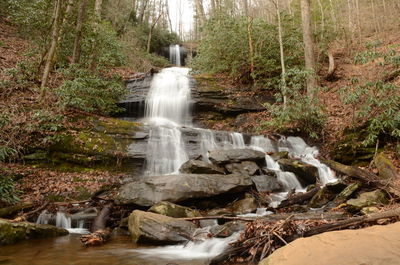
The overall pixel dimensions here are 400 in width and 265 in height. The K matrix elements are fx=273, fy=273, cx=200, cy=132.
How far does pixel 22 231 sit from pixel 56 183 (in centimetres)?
253

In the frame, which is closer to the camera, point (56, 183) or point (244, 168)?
point (56, 183)

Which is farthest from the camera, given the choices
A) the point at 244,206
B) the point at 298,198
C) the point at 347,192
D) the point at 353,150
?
the point at 353,150

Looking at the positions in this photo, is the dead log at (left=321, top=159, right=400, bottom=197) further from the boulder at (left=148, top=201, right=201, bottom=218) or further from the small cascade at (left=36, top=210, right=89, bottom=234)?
the small cascade at (left=36, top=210, right=89, bottom=234)

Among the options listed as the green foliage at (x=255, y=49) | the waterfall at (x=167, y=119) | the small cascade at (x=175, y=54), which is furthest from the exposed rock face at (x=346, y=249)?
the small cascade at (x=175, y=54)

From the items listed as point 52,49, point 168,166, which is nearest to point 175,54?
point 52,49

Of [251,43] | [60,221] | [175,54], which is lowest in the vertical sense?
[60,221]

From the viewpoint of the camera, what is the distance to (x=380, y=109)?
8703 mm

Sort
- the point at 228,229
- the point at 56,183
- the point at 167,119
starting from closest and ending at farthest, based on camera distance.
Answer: the point at 228,229 < the point at 56,183 < the point at 167,119

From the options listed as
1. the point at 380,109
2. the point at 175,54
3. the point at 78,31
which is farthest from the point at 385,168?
the point at 175,54

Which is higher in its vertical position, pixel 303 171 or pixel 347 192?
pixel 303 171

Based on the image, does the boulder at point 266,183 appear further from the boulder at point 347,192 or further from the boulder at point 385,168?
the boulder at point 385,168

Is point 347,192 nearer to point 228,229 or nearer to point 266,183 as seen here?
point 266,183

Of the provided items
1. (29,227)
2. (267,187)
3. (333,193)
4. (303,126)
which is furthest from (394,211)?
(303,126)

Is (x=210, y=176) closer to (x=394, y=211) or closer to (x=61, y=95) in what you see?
(x=394, y=211)
